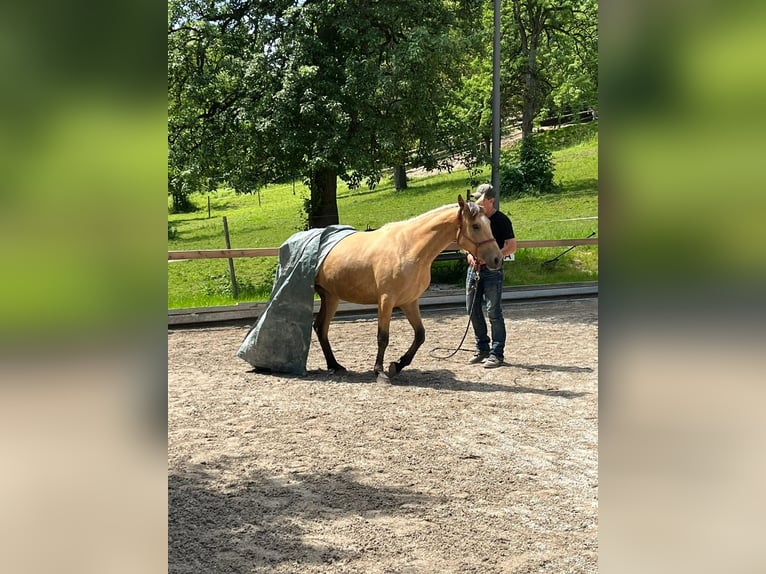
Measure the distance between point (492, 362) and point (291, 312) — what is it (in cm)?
228

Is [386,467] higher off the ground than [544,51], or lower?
lower

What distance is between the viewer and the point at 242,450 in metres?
4.93

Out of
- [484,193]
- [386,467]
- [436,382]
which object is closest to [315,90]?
[484,193]

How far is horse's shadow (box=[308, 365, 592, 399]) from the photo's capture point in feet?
21.3

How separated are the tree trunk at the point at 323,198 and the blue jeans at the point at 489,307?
5.75 metres

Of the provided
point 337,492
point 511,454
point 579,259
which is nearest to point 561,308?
point 579,259

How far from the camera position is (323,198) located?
13.3 m

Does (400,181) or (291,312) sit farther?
(400,181)

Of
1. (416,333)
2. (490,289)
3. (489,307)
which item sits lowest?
(416,333)

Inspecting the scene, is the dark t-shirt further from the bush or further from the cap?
the bush

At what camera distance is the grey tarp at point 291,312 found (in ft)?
22.9

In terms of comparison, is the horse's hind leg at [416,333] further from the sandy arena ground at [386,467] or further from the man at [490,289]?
the man at [490,289]

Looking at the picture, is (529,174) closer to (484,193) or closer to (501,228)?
(501,228)

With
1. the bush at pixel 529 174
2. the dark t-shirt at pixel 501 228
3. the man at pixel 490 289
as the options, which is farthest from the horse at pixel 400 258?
the bush at pixel 529 174
